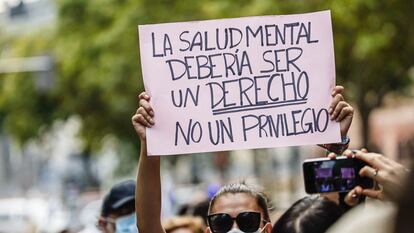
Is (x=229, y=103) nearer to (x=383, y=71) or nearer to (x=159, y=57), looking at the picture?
(x=159, y=57)

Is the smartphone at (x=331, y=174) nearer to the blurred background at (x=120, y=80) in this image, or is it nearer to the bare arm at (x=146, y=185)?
the bare arm at (x=146, y=185)

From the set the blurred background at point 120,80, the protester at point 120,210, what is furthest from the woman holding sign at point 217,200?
the blurred background at point 120,80

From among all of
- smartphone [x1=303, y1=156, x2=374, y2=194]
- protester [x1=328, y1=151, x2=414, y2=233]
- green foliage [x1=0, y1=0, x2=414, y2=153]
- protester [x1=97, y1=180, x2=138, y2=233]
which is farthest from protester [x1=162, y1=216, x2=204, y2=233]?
green foliage [x1=0, y1=0, x2=414, y2=153]

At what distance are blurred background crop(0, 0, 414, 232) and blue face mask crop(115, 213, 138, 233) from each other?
13.2ft

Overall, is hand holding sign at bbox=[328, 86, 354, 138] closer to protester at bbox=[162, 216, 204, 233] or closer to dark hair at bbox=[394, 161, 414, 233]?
dark hair at bbox=[394, 161, 414, 233]

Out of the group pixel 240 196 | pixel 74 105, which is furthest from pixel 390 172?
pixel 74 105

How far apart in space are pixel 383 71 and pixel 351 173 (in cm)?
2204

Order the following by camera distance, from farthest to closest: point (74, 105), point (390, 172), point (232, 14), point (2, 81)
Answer: point (2, 81)
point (74, 105)
point (232, 14)
point (390, 172)

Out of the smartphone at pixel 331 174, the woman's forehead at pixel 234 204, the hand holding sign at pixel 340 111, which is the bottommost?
the woman's forehead at pixel 234 204

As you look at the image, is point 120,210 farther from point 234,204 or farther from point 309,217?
point 234,204

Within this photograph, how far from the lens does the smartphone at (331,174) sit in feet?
17.1

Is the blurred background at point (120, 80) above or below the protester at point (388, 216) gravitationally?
above

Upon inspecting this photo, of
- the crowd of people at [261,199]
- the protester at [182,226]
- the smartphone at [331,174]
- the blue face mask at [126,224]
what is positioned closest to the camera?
the crowd of people at [261,199]

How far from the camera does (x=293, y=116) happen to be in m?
5.12
